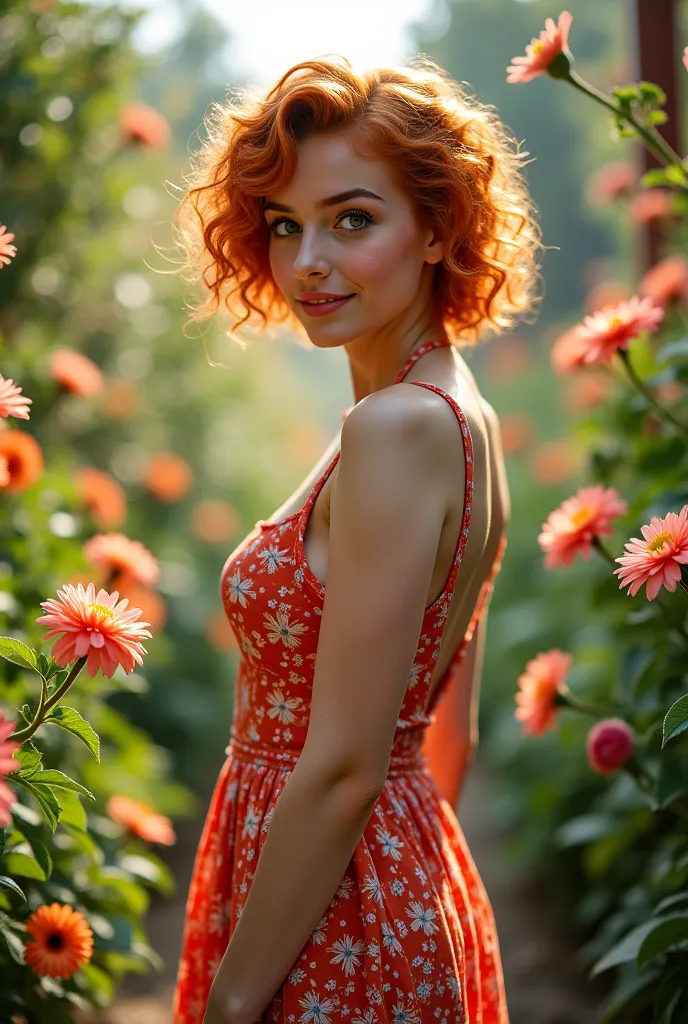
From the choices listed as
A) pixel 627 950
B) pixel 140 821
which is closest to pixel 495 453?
pixel 627 950

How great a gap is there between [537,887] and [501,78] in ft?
17.1

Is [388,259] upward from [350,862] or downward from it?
upward

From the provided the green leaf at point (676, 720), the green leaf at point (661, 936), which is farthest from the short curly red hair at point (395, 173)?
the green leaf at point (661, 936)

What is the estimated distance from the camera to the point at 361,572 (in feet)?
3.87

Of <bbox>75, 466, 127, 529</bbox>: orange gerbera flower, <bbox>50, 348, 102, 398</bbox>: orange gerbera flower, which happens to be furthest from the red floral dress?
<bbox>50, 348, 102, 398</bbox>: orange gerbera flower

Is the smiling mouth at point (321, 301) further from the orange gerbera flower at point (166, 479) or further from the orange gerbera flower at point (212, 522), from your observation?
the orange gerbera flower at point (212, 522)

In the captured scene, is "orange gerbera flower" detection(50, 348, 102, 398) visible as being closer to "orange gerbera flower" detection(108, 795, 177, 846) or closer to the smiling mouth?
"orange gerbera flower" detection(108, 795, 177, 846)

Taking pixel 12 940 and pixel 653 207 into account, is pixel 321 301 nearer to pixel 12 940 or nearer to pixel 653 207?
pixel 12 940

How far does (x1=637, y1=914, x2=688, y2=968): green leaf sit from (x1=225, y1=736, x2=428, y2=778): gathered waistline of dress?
39 centimetres

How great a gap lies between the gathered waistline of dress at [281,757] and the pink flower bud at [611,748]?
33cm

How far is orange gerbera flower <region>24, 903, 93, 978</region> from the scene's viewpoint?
134 cm

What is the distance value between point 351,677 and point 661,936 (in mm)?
629

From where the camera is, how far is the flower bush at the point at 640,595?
1438 millimetres

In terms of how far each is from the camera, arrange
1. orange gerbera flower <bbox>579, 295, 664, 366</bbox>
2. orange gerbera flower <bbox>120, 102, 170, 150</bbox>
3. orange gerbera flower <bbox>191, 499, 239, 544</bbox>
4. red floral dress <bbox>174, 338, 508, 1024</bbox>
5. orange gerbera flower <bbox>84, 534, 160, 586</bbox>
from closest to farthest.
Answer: red floral dress <bbox>174, 338, 508, 1024</bbox>, orange gerbera flower <bbox>579, 295, 664, 366</bbox>, orange gerbera flower <bbox>84, 534, 160, 586</bbox>, orange gerbera flower <bbox>120, 102, 170, 150</bbox>, orange gerbera flower <bbox>191, 499, 239, 544</bbox>
